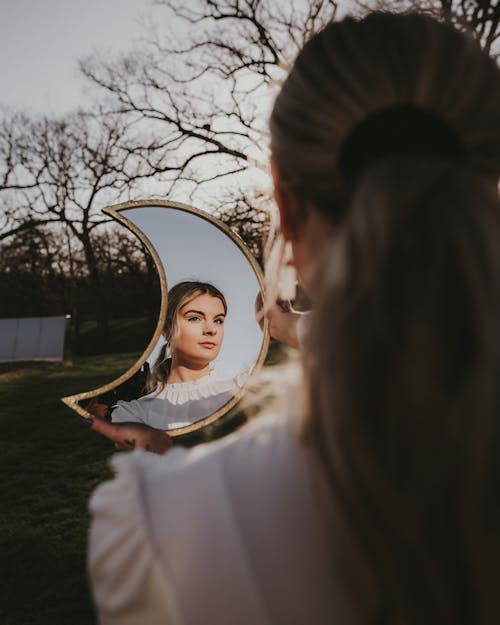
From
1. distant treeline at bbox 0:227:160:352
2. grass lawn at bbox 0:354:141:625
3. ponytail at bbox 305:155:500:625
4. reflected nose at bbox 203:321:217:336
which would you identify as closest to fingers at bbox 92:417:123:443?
reflected nose at bbox 203:321:217:336

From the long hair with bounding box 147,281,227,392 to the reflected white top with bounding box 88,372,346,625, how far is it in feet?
4.91

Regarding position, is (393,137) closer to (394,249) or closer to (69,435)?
(394,249)

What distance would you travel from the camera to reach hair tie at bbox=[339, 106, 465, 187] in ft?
2.55

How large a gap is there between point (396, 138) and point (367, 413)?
1.30ft

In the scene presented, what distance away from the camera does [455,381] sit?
0.67 metres

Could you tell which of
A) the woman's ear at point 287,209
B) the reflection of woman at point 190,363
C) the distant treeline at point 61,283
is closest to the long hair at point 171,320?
the reflection of woman at point 190,363

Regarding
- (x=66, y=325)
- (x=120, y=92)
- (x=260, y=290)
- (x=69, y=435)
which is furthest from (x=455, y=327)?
(x=120, y=92)

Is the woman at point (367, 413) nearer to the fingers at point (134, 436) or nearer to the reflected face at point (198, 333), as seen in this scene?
the fingers at point (134, 436)

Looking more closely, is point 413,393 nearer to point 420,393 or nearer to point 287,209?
point 420,393

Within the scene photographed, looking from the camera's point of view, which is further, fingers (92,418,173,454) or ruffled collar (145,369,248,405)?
ruffled collar (145,369,248,405)

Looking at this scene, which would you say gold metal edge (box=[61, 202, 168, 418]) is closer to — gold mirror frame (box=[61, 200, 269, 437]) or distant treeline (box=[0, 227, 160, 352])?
gold mirror frame (box=[61, 200, 269, 437])

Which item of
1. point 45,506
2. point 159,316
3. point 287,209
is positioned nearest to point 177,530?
point 287,209

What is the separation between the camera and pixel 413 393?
66 cm

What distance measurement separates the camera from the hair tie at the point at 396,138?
778 mm
